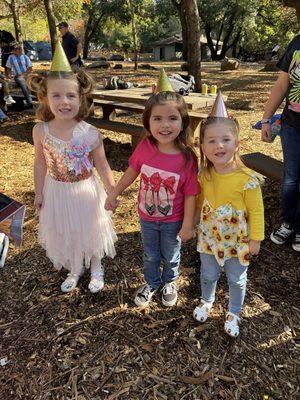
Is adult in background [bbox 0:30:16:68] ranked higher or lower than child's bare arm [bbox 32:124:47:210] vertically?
higher

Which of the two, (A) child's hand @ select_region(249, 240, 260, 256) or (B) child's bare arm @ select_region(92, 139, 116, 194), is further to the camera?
(B) child's bare arm @ select_region(92, 139, 116, 194)

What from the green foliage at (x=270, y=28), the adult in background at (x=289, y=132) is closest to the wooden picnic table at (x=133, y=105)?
the adult in background at (x=289, y=132)

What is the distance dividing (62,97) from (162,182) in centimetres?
81

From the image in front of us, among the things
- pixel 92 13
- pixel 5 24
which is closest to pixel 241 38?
pixel 92 13

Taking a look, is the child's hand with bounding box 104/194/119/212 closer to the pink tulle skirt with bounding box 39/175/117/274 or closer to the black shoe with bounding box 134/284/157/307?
the pink tulle skirt with bounding box 39/175/117/274

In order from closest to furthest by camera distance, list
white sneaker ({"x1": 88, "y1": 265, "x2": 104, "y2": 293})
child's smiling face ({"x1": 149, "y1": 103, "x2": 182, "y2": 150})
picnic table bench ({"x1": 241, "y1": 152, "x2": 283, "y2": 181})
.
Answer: child's smiling face ({"x1": 149, "y1": 103, "x2": 182, "y2": 150}) < white sneaker ({"x1": 88, "y1": 265, "x2": 104, "y2": 293}) < picnic table bench ({"x1": 241, "y1": 152, "x2": 283, "y2": 181})

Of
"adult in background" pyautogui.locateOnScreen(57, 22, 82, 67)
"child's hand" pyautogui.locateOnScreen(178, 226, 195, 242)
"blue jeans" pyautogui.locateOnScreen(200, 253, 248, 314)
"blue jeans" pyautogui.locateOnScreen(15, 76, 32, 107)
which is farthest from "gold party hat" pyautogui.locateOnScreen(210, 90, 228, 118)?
"blue jeans" pyautogui.locateOnScreen(15, 76, 32, 107)

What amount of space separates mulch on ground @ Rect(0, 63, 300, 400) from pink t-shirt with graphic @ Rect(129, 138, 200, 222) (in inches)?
31.2

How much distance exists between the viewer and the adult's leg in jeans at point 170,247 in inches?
89.8

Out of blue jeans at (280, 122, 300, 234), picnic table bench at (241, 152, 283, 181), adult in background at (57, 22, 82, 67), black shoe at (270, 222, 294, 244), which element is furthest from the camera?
adult in background at (57, 22, 82, 67)

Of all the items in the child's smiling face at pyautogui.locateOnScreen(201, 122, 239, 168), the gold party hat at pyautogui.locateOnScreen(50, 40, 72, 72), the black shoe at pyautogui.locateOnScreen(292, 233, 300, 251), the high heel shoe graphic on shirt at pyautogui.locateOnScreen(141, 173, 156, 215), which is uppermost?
the gold party hat at pyautogui.locateOnScreen(50, 40, 72, 72)

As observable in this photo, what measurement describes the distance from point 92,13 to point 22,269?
3917 centimetres

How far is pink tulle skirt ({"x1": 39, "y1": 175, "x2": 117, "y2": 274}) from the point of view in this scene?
245cm

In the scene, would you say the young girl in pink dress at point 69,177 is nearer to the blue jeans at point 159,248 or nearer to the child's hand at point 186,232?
the blue jeans at point 159,248
